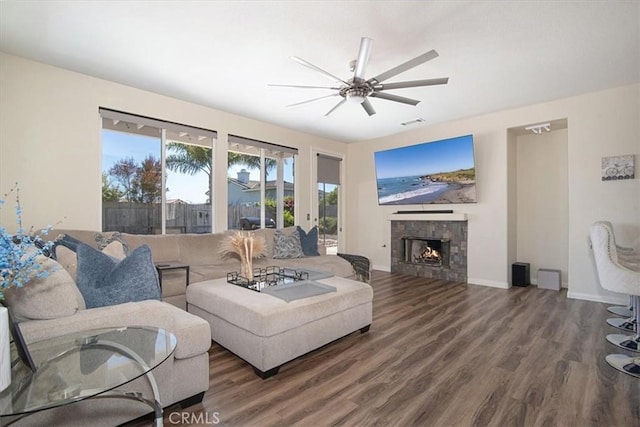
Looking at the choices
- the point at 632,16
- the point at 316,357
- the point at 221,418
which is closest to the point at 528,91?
the point at 632,16

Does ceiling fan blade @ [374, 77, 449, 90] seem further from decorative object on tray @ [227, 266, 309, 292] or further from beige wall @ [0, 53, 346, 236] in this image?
beige wall @ [0, 53, 346, 236]

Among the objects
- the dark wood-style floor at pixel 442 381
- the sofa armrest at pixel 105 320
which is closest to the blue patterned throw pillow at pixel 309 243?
the dark wood-style floor at pixel 442 381

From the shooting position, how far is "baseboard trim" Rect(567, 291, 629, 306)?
152 inches

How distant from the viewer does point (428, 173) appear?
5484 millimetres

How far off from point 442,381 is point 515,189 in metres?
4.23

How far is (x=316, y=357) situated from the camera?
246cm

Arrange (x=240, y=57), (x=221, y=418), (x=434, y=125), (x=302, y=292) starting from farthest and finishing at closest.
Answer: (x=434, y=125), (x=240, y=57), (x=302, y=292), (x=221, y=418)

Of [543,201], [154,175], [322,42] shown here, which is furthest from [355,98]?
[543,201]

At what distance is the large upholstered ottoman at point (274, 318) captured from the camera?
2137 millimetres

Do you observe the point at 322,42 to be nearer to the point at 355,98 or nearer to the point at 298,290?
the point at 355,98

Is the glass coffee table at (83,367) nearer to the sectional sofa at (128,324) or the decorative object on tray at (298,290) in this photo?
the sectional sofa at (128,324)

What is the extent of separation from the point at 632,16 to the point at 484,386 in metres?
3.07

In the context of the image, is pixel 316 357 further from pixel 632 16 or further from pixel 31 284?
pixel 632 16

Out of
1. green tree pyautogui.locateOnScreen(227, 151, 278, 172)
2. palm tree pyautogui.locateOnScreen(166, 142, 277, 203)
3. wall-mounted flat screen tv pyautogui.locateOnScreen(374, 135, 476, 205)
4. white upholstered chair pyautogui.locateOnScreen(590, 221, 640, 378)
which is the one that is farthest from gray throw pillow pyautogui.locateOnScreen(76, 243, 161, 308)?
wall-mounted flat screen tv pyautogui.locateOnScreen(374, 135, 476, 205)
